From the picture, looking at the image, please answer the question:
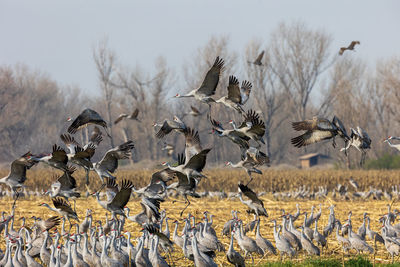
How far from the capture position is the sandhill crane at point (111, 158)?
12.5m

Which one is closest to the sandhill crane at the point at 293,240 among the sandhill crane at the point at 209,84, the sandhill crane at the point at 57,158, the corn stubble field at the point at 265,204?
the corn stubble field at the point at 265,204

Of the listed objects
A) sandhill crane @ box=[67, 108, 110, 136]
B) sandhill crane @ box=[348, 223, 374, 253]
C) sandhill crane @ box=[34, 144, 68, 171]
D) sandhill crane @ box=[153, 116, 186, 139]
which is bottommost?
sandhill crane @ box=[348, 223, 374, 253]

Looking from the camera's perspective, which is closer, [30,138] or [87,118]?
[87,118]

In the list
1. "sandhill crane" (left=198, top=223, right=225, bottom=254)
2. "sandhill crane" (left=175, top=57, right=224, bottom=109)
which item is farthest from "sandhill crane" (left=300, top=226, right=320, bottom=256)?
"sandhill crane" (left=175, top=57, right=224, bottom=109)

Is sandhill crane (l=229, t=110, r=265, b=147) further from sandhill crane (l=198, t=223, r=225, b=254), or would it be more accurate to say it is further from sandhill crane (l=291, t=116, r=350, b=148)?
sandhill crane (l=198, t=223, r=225, b=254)

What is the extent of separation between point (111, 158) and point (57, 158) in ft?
6.37

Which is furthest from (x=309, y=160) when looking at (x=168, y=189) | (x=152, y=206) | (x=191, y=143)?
(x=152, y=206)

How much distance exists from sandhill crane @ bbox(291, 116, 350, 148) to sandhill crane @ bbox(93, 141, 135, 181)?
3.44 meters

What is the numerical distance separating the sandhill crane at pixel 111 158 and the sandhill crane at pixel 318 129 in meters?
3.44

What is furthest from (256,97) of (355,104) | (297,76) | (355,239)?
(355,239)

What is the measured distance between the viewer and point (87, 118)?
12406 mm

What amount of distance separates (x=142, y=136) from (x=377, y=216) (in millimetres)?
64582

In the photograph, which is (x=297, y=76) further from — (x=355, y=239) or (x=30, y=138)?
(x=355, y=239)

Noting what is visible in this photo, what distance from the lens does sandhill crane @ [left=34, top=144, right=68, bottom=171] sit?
36.0 ft
